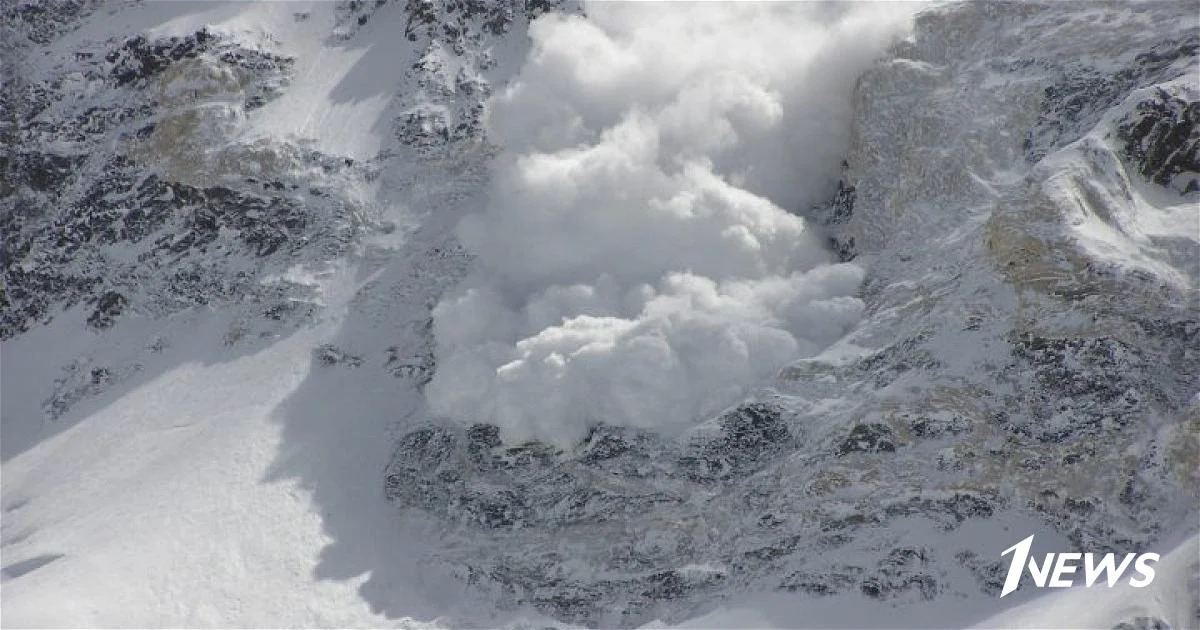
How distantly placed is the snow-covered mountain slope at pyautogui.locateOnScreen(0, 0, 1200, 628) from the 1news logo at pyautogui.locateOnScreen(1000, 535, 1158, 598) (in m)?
0.79

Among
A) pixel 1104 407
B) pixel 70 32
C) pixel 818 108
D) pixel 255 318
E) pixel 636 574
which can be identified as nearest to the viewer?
pixel 1104 407

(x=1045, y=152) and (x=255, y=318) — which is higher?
(x=1045, y=152)

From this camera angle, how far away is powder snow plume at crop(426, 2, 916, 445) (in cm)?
6850

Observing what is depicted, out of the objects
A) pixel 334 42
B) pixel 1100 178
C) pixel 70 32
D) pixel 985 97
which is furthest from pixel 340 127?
pixel 1100 178

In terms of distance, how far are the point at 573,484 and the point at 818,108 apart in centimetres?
2948

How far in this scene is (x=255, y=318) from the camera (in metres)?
82.3

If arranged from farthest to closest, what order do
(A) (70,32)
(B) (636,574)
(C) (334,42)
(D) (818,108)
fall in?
(A) (70,32), (C) (334,42), (D) (818,108), (B) (636,574)

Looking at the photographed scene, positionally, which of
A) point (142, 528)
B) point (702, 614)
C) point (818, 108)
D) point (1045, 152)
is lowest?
point (702, 614)

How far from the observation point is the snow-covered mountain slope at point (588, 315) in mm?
59406

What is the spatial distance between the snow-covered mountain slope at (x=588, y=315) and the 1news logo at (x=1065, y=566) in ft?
2.58

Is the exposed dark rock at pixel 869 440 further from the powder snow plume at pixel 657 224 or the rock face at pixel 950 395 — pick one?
the powder snow plume at pixel 657 224

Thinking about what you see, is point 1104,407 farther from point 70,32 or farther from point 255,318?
point 70,32

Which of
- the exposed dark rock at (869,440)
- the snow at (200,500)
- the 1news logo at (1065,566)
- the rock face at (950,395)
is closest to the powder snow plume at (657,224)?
the rock face at (950,395)

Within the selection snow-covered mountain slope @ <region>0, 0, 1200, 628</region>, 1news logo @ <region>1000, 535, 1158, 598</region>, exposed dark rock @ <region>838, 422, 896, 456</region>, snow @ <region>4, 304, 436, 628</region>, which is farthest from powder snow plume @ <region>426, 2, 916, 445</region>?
1news logo @ <region>1000, 535, 1158, 598</region>
